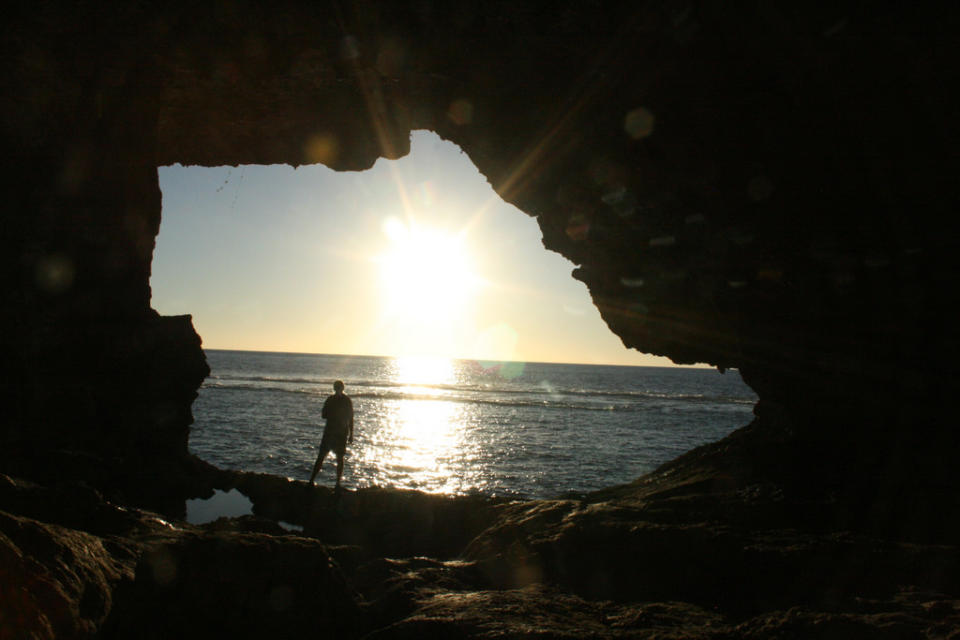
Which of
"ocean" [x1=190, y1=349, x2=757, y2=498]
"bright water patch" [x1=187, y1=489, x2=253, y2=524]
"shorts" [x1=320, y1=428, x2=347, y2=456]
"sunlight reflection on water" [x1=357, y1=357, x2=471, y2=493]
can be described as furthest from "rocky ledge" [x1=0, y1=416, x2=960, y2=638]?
"sunlight reflection on water" [x1=357, y1=357, x2=471, y2=493]

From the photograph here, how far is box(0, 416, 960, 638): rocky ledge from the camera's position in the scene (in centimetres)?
335

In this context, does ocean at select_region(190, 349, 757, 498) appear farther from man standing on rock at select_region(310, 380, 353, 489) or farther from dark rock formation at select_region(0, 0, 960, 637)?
dark rock formation at select_region(0, 0, 960, 637)

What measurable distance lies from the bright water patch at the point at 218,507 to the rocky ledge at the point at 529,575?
2.86 m

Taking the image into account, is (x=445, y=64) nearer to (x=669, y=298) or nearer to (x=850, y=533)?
(x=669, y=298)

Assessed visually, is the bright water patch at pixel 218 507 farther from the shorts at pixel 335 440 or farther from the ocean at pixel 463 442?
the ocean at pixel 463 442

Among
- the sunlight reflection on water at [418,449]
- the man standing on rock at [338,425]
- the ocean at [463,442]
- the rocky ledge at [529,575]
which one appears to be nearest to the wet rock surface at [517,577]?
the rocky ledge at [529,575]

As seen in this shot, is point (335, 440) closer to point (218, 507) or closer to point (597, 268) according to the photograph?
point (218, 507)

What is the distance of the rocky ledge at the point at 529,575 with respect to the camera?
132 inches

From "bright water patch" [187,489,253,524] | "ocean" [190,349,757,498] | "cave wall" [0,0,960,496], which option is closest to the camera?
"cave wall" [0,0,960,496]

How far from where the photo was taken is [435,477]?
56.7ft

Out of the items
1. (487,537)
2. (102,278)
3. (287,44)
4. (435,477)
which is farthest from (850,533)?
(435,477)

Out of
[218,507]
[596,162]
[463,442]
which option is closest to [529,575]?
[596,162]

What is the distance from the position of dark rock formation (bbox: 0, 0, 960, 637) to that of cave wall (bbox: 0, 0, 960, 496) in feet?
0.12

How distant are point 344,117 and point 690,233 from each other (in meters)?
6.61
